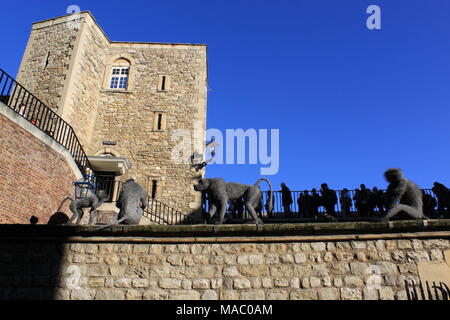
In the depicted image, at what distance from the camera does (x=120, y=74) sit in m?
20.2

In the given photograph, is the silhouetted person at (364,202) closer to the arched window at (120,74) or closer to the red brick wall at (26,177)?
the red brick wall at (26,177)

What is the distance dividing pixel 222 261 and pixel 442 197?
11.4 m

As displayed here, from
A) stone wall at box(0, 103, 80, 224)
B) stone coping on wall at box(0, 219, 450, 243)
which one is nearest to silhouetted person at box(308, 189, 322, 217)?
stone coping on wall at box(0, 219, 450, 243)

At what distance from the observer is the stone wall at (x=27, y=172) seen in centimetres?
855

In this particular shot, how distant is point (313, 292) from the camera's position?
519cm

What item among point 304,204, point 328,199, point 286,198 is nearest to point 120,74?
point 286,198

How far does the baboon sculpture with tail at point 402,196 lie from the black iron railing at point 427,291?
115 centimetres

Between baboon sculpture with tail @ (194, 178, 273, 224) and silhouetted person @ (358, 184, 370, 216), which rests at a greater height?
silhouetted person @ (358, 184, 370, 216)

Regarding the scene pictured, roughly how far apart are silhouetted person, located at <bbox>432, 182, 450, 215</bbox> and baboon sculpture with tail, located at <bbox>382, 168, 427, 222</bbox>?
850cm

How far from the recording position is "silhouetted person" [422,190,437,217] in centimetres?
1288

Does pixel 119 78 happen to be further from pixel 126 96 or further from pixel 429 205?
pixel 429 205

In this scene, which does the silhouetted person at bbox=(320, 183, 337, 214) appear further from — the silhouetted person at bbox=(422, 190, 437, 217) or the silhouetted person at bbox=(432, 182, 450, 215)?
the silhouetted person at bbox=(432, 182, 450, 215)

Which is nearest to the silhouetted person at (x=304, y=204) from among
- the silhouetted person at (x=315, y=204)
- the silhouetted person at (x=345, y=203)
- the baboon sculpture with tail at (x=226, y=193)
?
the silhouetted person at (x=315, y=204)

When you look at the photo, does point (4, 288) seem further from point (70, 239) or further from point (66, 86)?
point (66, 86)
